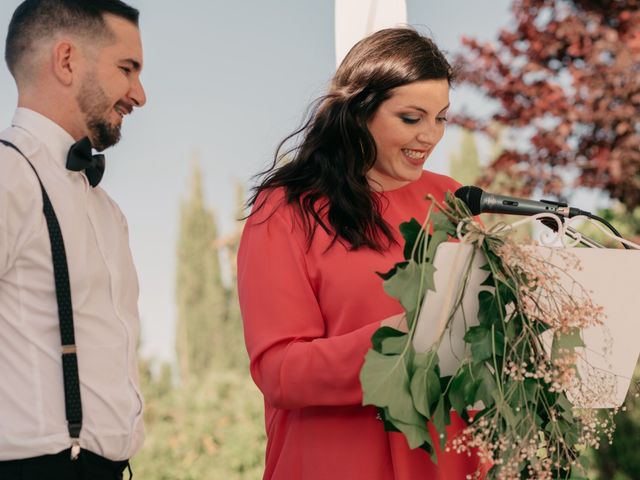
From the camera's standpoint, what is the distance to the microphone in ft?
7.28

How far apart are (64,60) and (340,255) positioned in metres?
0.79

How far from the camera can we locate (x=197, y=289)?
43.1ft

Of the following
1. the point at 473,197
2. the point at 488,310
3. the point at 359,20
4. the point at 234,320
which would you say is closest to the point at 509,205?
the point at 473,197

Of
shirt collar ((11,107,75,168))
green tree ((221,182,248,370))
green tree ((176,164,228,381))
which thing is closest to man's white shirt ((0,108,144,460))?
shirt collar ((11,107,75,168))

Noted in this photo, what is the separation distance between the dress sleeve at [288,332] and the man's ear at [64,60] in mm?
544

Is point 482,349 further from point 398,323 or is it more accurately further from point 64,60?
point 64,60

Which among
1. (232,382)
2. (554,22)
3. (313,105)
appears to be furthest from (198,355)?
(313,105)

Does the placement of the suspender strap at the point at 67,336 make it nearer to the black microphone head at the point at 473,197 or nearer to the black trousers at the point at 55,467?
the black trousers at the point at 55,467

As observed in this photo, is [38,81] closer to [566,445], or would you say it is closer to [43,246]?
[43,246]

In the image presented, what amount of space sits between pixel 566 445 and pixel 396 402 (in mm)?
363

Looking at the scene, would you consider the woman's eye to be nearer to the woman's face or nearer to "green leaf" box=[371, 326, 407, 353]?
the woman's face

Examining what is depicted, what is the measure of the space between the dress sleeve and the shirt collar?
469 millimetres

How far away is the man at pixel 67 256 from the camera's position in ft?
6.56

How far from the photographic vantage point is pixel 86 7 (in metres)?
2.33
